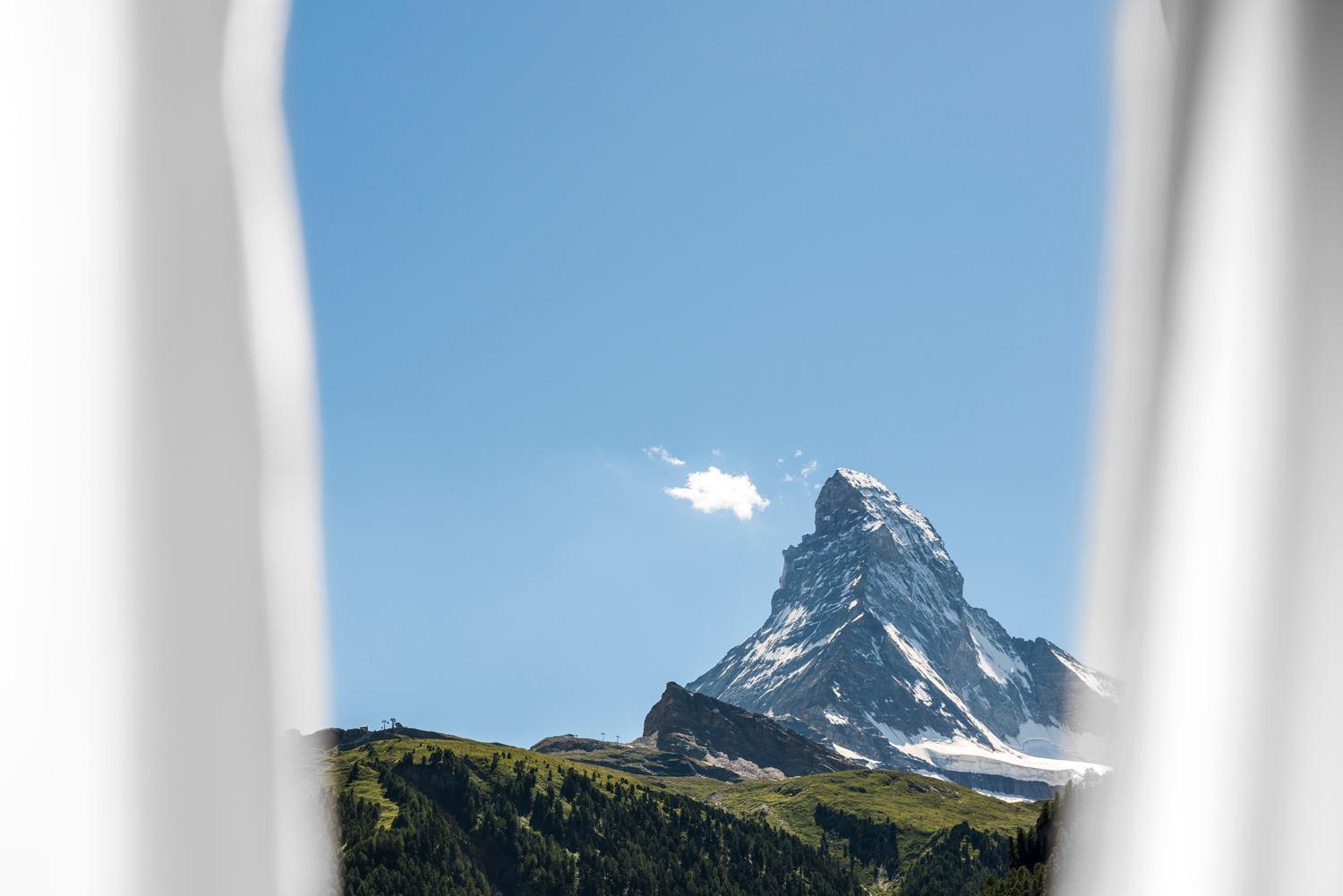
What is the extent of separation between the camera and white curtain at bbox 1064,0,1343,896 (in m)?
2.31

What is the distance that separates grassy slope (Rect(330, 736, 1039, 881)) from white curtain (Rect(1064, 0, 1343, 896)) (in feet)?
147

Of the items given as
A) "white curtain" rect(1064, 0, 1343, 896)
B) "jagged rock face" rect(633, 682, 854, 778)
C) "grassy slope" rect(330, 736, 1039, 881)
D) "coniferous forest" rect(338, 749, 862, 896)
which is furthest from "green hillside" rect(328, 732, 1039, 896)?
"white curtain" rect(1064, 0, 1343, 896)

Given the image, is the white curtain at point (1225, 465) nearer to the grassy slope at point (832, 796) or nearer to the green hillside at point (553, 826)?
the green hillside at point (553, 826)

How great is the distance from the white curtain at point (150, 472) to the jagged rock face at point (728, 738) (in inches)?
3544

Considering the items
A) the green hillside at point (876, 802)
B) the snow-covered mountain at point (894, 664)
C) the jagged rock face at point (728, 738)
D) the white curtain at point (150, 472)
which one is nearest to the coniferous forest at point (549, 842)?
the green hillside at point (876, 802)

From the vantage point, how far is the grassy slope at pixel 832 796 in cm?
5072

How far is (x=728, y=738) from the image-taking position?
308 ft

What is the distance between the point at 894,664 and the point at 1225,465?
159m

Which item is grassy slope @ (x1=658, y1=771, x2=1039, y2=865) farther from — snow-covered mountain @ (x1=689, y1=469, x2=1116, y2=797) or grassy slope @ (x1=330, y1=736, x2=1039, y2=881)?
snow-covered mountain @ (x1=689, y1=469, x2=1116, y2=797)

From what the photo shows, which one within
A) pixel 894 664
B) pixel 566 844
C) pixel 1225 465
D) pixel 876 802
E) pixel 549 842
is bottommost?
pixel 876 802

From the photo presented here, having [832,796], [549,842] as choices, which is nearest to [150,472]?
[549,842]

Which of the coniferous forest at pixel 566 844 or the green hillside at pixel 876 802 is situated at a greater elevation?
the coniferous forest at pixel 566 844

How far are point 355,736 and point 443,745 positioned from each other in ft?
33.8

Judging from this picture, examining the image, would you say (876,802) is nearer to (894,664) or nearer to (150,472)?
(150,472)
